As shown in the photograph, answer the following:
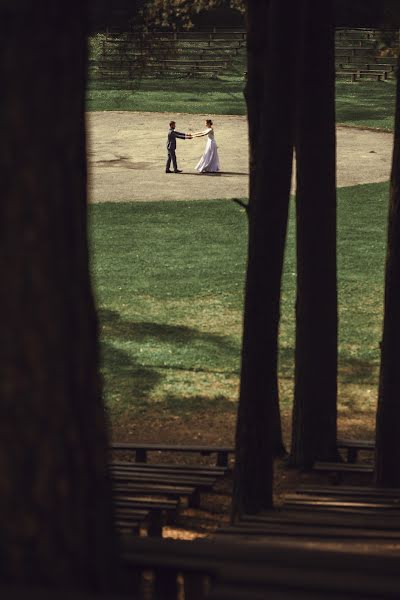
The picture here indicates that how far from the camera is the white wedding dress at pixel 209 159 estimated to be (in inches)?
1359

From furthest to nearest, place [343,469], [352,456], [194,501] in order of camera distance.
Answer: [352,456] < [343,469] < [194,501]

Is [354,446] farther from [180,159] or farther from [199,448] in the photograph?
[180,159]

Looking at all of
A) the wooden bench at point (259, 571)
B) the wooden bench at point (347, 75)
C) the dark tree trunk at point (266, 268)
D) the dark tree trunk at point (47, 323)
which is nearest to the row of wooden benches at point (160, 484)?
the dark tree trunk at point (266, 268)

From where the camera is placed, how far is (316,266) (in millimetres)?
12953

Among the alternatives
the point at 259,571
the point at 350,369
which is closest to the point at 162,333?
the point at 350,369

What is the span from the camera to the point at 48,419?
3.54 meters

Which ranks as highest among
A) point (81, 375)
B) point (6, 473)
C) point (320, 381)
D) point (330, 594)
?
point (81, 375)

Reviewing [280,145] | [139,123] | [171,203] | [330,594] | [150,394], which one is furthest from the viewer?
[139,123]

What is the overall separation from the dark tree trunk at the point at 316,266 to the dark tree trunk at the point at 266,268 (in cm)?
288

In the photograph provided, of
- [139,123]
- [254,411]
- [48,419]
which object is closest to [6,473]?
[48,419]

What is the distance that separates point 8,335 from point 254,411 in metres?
6.25

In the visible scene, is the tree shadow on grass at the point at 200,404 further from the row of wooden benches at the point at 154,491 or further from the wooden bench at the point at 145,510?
the wooden bench at the point at 145,510

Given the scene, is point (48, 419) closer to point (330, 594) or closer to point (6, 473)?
point (6, 473)

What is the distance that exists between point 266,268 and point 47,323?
20.6 ft
